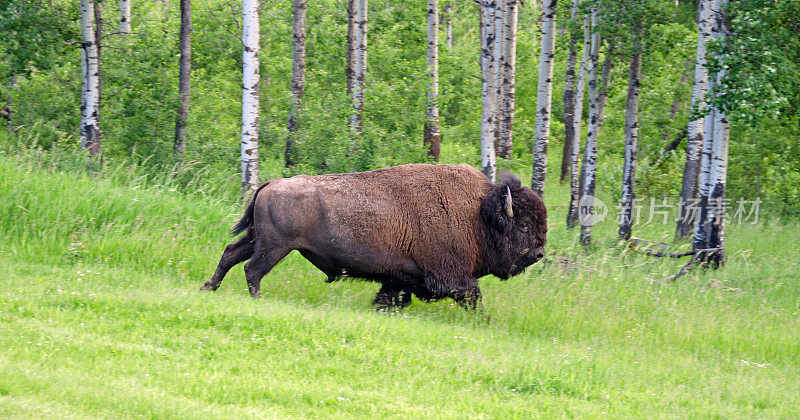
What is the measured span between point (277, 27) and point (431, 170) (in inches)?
742

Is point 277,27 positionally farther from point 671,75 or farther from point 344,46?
point 671,75

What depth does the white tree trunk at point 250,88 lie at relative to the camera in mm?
13617

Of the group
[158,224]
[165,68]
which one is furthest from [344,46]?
[158,224]

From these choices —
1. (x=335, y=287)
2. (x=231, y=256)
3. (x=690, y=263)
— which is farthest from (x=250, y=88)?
(x=690, y=263)

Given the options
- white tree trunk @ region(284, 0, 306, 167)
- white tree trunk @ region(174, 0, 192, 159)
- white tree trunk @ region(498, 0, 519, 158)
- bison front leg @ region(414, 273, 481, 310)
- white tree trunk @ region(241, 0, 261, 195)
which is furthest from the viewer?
white tree trunk @ region(498, 0, 519, 158)

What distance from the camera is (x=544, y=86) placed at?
19.7m

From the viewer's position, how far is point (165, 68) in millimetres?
19141

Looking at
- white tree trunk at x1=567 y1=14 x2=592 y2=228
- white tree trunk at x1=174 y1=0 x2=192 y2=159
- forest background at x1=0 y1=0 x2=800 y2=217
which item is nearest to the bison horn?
forest background at x1=0 y1=0 x2=800 y2=217

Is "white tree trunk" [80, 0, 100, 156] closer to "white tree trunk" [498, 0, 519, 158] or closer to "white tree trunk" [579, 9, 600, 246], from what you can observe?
"white tree trunk" [498, 0, 519, 158]

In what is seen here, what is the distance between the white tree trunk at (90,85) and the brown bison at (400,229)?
8244 millimetres

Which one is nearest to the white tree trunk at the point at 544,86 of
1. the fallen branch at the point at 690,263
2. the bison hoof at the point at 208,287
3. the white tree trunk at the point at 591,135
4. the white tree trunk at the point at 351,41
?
the white tree trunk at the point at 591,135

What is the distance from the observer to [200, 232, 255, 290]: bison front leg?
33.1ft

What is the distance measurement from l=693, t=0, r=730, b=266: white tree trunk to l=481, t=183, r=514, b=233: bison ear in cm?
498

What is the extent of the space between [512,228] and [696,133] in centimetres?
709
